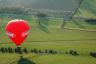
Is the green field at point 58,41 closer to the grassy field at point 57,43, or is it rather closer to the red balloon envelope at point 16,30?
the grassy field at point 57,43

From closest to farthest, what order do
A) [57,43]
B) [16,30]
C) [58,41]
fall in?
[16,30]
[57,43]
[58,41]

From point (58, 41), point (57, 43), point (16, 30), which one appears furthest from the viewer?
point (58, 41)

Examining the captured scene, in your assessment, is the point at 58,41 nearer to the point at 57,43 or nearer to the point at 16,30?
the point at 57,43

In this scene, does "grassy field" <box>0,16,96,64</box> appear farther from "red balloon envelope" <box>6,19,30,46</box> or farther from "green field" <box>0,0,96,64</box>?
"red balloon envelope" <box>6,19,30,46</box>

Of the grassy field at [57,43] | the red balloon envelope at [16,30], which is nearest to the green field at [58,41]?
the grassy field at [57,43]

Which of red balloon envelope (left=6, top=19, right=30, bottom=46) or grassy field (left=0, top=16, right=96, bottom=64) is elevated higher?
red balloon envelope (left=6, top=19, right=30, bottom=46)

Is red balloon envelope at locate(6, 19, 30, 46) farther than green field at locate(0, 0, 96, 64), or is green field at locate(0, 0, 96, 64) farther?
red balloon envelope at locate(6, 19, 30, 46)

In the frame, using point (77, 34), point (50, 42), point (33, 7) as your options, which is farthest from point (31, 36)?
point (33, 7)

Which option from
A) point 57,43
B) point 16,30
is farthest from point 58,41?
point 16,30

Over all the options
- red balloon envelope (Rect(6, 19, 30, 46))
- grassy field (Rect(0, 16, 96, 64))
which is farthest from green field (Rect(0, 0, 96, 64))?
red balloon envelope (Rect(6, 19, 30, 46))
